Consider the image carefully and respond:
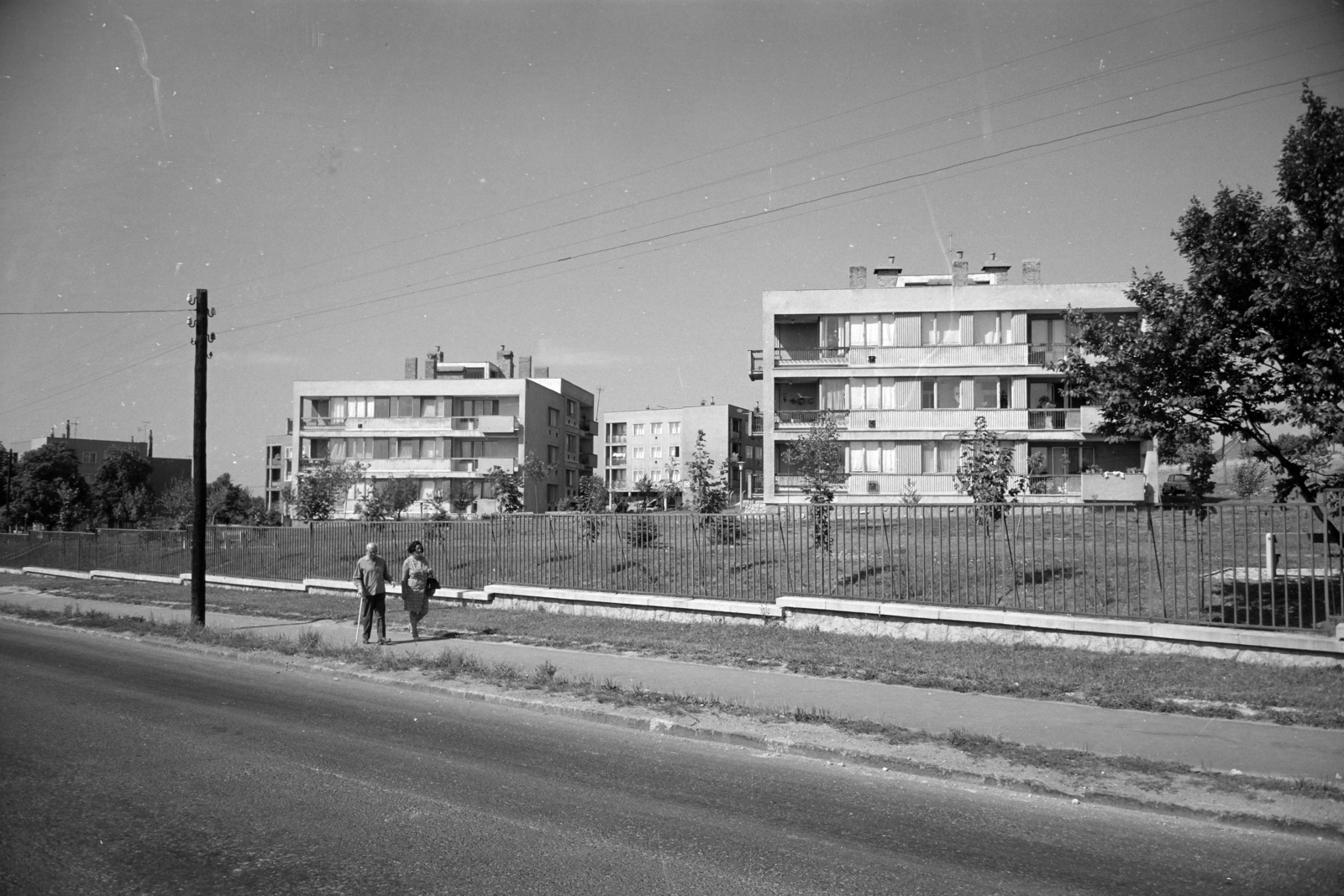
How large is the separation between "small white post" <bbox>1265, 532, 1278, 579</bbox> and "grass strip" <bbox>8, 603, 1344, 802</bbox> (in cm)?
501

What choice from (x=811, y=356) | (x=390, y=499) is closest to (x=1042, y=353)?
(x=811, y=356)

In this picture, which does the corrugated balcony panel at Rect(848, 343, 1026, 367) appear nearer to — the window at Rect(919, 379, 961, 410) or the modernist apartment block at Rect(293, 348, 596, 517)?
the window at Rect(919, 379, 961, 410)

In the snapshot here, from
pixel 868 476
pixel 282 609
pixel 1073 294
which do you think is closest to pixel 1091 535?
pixel 282 609

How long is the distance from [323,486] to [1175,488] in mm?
43646

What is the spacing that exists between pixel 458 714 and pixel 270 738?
2027 mm

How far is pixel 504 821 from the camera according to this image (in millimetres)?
5988

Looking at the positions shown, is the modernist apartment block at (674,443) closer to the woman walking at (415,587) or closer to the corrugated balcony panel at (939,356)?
the corrugated balcony panel at (939,356)

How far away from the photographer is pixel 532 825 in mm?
5926

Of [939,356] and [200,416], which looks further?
[939,356]

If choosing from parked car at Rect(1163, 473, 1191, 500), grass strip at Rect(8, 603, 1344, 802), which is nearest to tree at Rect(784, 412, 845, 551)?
grass strip at Rect(8, 603, 1344, 802)

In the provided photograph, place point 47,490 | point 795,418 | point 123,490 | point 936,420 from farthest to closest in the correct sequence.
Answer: point 123,490
point 47,490
point 795,418
point 936,420

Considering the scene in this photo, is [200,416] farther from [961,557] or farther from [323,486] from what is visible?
[323,486]

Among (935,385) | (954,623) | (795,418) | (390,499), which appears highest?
(935,385)

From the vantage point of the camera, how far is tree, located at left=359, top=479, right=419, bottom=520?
159ft
